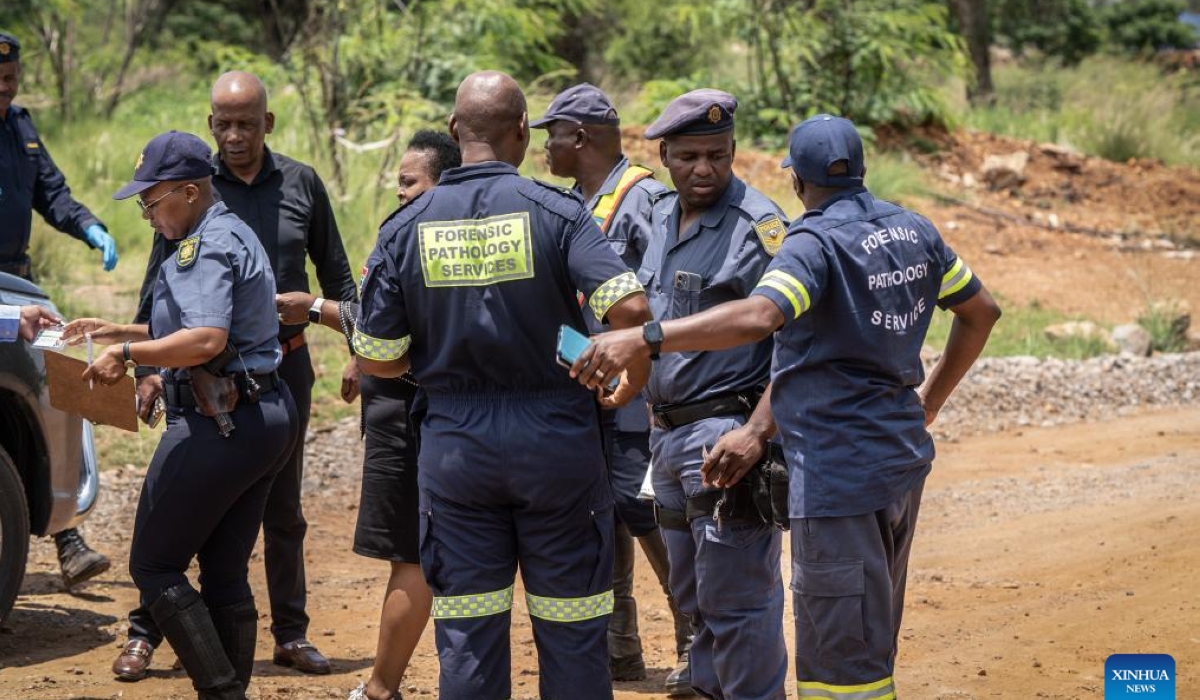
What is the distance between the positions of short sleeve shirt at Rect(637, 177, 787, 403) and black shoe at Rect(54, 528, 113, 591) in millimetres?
Answer: 3176

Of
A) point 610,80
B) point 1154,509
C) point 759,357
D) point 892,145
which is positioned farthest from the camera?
A: point 610,80

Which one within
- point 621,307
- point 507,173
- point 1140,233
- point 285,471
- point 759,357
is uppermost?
point 507,173

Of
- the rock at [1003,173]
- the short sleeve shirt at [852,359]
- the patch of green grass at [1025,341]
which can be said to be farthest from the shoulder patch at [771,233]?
the rock at [1003,173]

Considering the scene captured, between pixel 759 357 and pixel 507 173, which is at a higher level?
pixel 507 173

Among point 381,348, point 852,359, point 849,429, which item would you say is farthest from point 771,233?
point 381,348

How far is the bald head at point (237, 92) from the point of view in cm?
535

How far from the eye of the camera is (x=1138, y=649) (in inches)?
209

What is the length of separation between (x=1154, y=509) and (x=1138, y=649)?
2.27 meters

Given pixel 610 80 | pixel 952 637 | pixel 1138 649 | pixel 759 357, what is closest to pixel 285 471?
pixel 759 357

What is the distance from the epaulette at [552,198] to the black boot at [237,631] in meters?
1.82

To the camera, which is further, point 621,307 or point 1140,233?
point 1140,233

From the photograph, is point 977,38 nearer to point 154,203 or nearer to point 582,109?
point 582,109

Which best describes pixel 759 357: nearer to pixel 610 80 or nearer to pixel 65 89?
pixel 65 89

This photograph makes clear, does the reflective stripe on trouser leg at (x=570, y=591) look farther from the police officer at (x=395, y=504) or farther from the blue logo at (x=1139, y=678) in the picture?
the blue logo at (x=1139, y=678)
